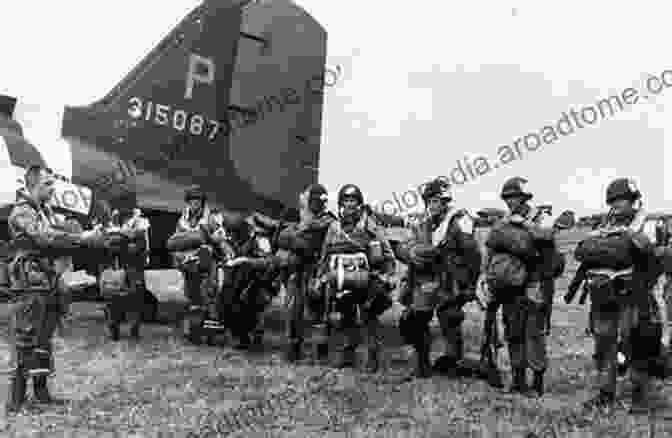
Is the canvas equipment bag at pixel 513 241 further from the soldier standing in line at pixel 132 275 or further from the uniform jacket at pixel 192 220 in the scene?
the soldier standing in line at pixel 132 275

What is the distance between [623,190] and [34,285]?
4.73 m

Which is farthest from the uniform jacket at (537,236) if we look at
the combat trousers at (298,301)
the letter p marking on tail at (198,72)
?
the letter p marking on tail at (198,72)

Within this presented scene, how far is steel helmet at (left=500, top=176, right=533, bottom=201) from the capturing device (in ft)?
17.4

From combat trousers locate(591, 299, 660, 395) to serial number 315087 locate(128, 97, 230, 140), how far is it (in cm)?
704

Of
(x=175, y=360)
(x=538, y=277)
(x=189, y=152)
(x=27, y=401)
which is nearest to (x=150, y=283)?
(x=189, y=152)

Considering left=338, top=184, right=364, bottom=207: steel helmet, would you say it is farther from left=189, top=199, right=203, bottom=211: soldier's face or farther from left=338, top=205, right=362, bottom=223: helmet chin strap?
left=189, top=199, right=203, bottom=211: soldier's face

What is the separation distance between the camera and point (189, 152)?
980 centimetres

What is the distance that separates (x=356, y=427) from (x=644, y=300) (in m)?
2.64

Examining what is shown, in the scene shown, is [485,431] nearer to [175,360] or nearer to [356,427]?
[356,427]

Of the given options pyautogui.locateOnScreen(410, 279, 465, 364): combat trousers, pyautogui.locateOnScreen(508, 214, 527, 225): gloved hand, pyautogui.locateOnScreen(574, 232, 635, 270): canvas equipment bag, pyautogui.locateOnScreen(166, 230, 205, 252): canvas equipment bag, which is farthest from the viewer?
pyautogui.locateOnScreen(166, 230, 205, 252): canvas equipment bag

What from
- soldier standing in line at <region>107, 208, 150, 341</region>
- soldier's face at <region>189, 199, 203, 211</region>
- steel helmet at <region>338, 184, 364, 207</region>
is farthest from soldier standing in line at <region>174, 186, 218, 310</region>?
steel helmet at <region>338, 184, 364, 207</region>

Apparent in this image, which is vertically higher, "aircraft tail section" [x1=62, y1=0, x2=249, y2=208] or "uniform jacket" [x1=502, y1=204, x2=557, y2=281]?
"aircraft tail section" [x1=62, y1=0, x2=249, y2=208]

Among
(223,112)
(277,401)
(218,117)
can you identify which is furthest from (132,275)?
(223,112)

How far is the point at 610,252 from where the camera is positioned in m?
4.65
